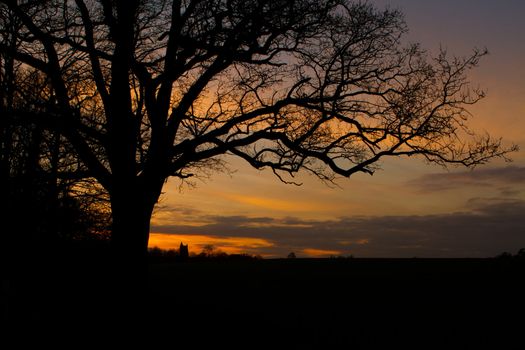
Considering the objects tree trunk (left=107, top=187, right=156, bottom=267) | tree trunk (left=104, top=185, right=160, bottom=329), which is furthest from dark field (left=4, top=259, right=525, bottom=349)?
tree trunk (left=107, top=187, right=156, bottom=267)

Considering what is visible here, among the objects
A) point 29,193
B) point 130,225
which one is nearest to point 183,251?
point 130,225

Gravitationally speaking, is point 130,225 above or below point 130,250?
above

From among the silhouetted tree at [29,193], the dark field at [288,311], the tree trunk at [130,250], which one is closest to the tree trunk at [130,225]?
the tree trunk at [130,250]

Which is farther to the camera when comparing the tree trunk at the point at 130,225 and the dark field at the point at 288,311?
the tree trunk at the point at 130,225

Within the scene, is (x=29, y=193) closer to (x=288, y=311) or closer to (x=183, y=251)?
(x=288, y=311)

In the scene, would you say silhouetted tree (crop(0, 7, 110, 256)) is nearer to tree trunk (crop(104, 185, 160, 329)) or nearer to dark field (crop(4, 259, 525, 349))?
dark field (crop(4, 259, 525, 349))

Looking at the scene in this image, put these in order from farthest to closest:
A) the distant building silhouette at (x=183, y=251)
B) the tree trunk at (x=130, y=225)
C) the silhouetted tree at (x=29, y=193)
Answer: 1. the distant building silhouette at (x=183, y=251)
2. the tree trunk at (x=130, y=225)
3. the silhouetted tree at (x=29, y=193)

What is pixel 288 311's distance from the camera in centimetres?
1555

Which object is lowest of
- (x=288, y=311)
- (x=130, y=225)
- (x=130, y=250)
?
(x=288, y=311)

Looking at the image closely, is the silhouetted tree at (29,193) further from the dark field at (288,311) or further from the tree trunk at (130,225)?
the tree trunk at (130,225)

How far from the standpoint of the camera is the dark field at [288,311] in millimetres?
12461

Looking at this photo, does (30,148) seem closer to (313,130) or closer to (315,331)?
(315,331)

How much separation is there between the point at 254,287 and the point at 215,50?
7.48 metres

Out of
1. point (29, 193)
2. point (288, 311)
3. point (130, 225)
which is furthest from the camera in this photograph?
point (130, 225)
